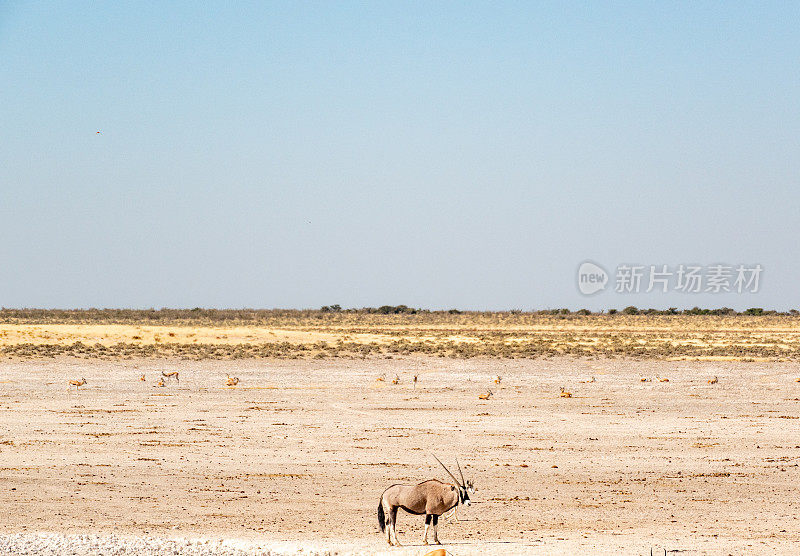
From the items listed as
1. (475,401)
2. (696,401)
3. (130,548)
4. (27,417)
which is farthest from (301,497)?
(696,401)

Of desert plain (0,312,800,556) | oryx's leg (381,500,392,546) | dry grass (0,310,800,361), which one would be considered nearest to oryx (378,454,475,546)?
oryx's leg (381,500,392,546)

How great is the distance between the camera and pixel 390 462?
1609 centimetres

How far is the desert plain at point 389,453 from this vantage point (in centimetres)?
1128

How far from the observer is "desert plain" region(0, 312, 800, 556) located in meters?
11.3

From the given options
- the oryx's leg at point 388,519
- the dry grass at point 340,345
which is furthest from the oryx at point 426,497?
the dry grass at point 340,345

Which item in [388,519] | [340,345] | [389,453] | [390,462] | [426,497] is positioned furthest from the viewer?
[340,345]

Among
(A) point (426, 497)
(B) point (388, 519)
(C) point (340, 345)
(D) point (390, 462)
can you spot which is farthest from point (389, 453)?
(C) point (340, 345)

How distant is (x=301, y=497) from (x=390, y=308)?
103510mm

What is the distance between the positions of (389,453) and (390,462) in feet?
2.92

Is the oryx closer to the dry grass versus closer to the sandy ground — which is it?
the sandy ground

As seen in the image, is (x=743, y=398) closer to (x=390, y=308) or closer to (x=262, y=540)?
(x=262, y=540)

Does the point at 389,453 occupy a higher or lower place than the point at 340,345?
lower

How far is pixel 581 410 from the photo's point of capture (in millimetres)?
23078

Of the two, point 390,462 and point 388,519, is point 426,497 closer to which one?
point 388,519
